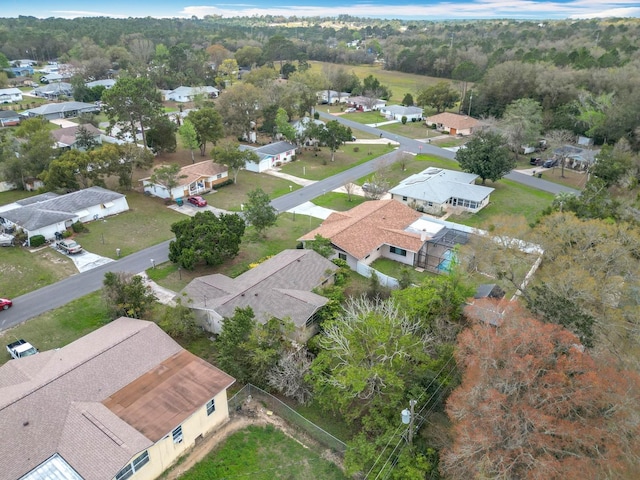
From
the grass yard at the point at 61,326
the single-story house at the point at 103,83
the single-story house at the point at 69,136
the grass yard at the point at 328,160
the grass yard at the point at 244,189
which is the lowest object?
the grass yard at the point at 328,160

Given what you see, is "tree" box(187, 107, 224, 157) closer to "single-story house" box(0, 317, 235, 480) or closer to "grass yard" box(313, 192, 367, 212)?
"grass yard" box(313, 192, 367, 212)

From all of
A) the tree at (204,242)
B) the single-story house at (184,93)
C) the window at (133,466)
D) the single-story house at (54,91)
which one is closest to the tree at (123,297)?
the tree at (204,242)

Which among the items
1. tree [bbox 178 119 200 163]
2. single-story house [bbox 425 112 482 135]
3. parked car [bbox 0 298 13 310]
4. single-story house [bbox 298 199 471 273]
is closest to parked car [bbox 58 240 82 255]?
parked car [bbox 0 298 13 310]

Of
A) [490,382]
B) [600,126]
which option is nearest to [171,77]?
[600,126]

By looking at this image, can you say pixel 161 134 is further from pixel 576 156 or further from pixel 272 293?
pixel 576 156

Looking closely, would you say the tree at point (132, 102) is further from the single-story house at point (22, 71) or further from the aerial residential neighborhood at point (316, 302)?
the single-story house at point (22, 71)
